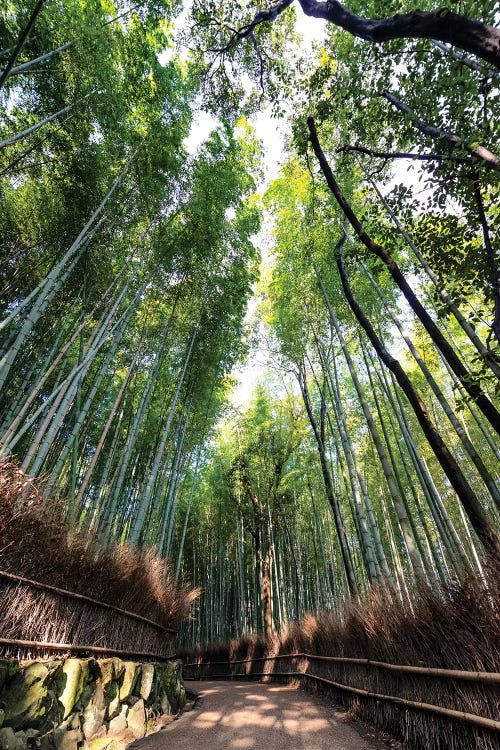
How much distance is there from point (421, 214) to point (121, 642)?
5.03 meters

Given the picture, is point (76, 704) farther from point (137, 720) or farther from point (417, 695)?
point (417, 695)

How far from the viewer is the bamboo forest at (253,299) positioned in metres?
2.18

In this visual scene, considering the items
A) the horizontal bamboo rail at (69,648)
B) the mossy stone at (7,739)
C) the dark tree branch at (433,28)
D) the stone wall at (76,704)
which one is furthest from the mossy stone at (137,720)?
the dark tree branch at (433,28)

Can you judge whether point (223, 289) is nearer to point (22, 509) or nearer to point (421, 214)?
point (421, 214)

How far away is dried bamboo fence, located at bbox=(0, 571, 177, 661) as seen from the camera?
220 cm

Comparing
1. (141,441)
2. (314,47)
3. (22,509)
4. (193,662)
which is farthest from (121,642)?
(193,662)

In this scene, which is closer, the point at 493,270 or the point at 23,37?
the point at 23,37

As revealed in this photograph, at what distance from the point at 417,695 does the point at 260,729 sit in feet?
5.72

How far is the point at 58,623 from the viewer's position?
2625mm

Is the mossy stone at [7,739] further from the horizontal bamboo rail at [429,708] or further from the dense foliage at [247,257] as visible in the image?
the horizontal bamboo rail at [429,708]

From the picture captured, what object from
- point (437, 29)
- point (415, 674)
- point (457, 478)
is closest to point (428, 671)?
point (415, 674)

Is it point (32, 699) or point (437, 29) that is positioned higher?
point (437, 29)

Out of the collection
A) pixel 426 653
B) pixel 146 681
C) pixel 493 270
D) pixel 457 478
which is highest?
pixel 493 270

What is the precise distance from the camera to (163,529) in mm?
6316
